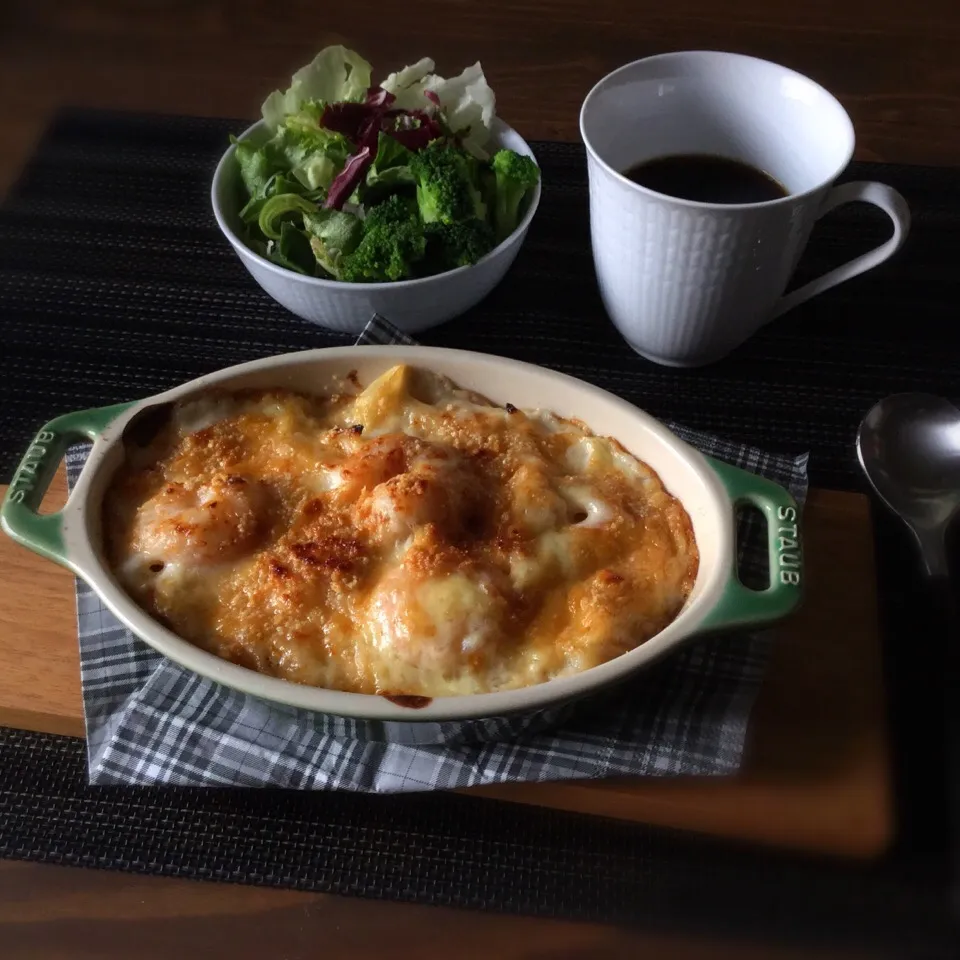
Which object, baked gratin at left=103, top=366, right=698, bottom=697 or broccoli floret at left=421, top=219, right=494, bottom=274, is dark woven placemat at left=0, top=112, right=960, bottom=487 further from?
baked gratin at left=103, top=366, right=698, bottom=697

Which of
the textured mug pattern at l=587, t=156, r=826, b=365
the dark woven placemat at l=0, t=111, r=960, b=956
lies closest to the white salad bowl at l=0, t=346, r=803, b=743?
the dark woven placemat at l=0, t=111, r=960, b=956

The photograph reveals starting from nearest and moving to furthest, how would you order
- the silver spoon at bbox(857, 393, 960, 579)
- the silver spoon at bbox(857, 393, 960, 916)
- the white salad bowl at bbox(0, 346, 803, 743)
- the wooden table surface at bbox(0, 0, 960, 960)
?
the white salad bowl at bbox(0, 346, 803, 743) → the silver spoon at bbox(857, 393, 960, 916) → the silver spoon at bbox(857, 393, 960, 579) → the wooden table surface at bbox(0, 0, 960, 960)

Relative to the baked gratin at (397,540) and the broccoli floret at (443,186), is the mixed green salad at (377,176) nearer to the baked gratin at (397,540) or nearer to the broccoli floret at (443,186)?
the broccoli floret at (443,186)

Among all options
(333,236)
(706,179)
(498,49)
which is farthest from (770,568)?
(498,49)

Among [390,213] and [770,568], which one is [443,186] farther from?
[770,568]

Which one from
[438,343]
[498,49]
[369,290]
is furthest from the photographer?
[498,49]
